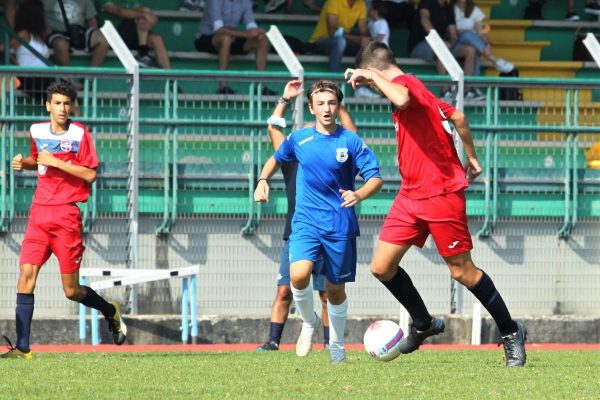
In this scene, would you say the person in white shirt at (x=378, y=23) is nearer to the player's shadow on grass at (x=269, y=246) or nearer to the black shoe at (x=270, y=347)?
the player's shadow on grass at (x=269, y=246)

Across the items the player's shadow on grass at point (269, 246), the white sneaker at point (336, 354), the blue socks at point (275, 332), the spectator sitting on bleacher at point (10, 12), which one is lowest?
the blue socks at point (275, 332)

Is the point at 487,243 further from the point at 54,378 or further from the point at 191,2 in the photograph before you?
the point at 54,378

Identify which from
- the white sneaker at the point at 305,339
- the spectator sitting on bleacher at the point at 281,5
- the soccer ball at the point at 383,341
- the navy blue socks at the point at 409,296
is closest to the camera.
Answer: the soccer ball at the point at 383,341

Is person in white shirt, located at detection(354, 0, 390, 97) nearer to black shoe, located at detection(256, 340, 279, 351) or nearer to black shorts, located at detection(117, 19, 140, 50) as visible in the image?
black shorts, located at detection(117, 19, 140, 50)

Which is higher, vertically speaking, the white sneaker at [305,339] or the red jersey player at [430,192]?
the red jersey player at [430,192]

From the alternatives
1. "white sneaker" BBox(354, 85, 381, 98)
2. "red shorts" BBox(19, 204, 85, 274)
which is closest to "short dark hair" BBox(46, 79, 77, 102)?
"red shorts" BBox(19, 204, 85, 274)

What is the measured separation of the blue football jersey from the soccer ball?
733 mm

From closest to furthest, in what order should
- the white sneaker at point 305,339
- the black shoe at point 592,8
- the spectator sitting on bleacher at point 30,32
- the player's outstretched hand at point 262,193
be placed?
the player's outstretched hand at point 262,193
the white sneaker at point 305,339
the spectator sitting on bleacher at point 30,32
the black shoe at point 592,8

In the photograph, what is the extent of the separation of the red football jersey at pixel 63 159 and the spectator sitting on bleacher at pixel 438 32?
745 centimetres

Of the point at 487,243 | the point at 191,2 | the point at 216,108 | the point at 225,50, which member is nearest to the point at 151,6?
the point at 191,2

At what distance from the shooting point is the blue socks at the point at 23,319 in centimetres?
1100

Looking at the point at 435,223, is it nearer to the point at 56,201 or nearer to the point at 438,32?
the point at 56,201

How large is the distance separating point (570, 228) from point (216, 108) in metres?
3.92

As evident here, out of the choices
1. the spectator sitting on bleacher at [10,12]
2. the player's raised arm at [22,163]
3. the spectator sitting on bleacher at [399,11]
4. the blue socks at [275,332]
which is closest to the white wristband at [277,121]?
the blue socks at [275,332]
